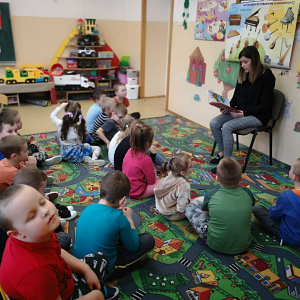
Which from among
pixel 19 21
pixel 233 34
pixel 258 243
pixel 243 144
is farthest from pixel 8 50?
pixel 258 243

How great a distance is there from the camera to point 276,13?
120 inches

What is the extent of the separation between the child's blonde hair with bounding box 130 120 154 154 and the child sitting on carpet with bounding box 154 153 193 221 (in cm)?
29

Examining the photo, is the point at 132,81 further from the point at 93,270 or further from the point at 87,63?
the point at 93,270

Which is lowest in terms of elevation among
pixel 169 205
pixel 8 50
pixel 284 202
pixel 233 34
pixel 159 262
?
pixel 159 262

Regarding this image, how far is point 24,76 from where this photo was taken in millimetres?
5496

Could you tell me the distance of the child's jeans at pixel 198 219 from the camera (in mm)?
1946

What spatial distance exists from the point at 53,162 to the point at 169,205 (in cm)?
161

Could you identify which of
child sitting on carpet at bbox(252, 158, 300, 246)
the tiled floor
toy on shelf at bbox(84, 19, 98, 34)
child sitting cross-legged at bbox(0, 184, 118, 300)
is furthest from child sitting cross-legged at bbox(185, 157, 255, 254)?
toy on shelf at bbox(84, 19, 98, 34)

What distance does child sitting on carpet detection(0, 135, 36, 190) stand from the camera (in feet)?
6.54

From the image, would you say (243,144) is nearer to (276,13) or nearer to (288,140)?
(288,140)

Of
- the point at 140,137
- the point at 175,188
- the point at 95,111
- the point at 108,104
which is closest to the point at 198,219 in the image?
the point at 175,188

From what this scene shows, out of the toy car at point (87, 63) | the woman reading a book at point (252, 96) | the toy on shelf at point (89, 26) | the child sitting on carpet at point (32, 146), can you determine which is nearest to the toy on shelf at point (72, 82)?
the toy car at point (87, 63)

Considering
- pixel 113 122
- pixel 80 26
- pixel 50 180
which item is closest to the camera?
pixel 50 180

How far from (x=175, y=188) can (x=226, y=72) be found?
94.2 inches
